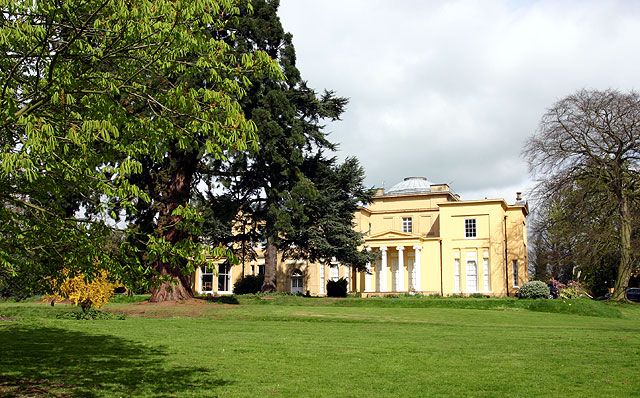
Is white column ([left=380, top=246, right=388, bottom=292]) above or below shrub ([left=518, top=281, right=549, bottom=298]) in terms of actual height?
above

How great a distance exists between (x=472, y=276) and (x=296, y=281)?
1621 cm

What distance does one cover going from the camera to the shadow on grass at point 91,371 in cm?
945

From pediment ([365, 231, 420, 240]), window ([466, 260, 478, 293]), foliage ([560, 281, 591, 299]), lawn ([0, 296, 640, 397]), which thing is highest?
pediment ([365, 231, 420, 240])

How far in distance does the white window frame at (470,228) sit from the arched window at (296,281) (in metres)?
15.6

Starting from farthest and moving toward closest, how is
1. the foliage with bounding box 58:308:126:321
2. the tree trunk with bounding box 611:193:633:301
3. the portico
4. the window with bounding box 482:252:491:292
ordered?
the portico
the window with bounding box 482:252:491:292
the tree trunk with bounding box 611:193:633:301
the foliage with bounding box 58:308:126:321

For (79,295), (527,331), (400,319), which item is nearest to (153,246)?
(527,331)

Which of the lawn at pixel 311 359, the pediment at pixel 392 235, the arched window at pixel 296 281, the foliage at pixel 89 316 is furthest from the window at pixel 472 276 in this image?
the foliage at pixel 89 316

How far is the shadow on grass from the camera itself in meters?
9.45

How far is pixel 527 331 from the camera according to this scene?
68.8 feet

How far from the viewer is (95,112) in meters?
7.11

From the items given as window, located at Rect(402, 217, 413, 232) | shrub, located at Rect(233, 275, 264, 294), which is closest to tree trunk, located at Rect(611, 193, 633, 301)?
window, located at Rect(402, 217, 413, 232)

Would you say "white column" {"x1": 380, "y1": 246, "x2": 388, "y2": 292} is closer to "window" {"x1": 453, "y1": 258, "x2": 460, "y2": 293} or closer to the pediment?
the pediment

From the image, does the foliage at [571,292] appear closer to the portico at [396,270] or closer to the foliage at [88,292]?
the portico at [396,270]

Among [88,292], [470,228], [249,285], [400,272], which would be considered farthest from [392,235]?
[88,292]
